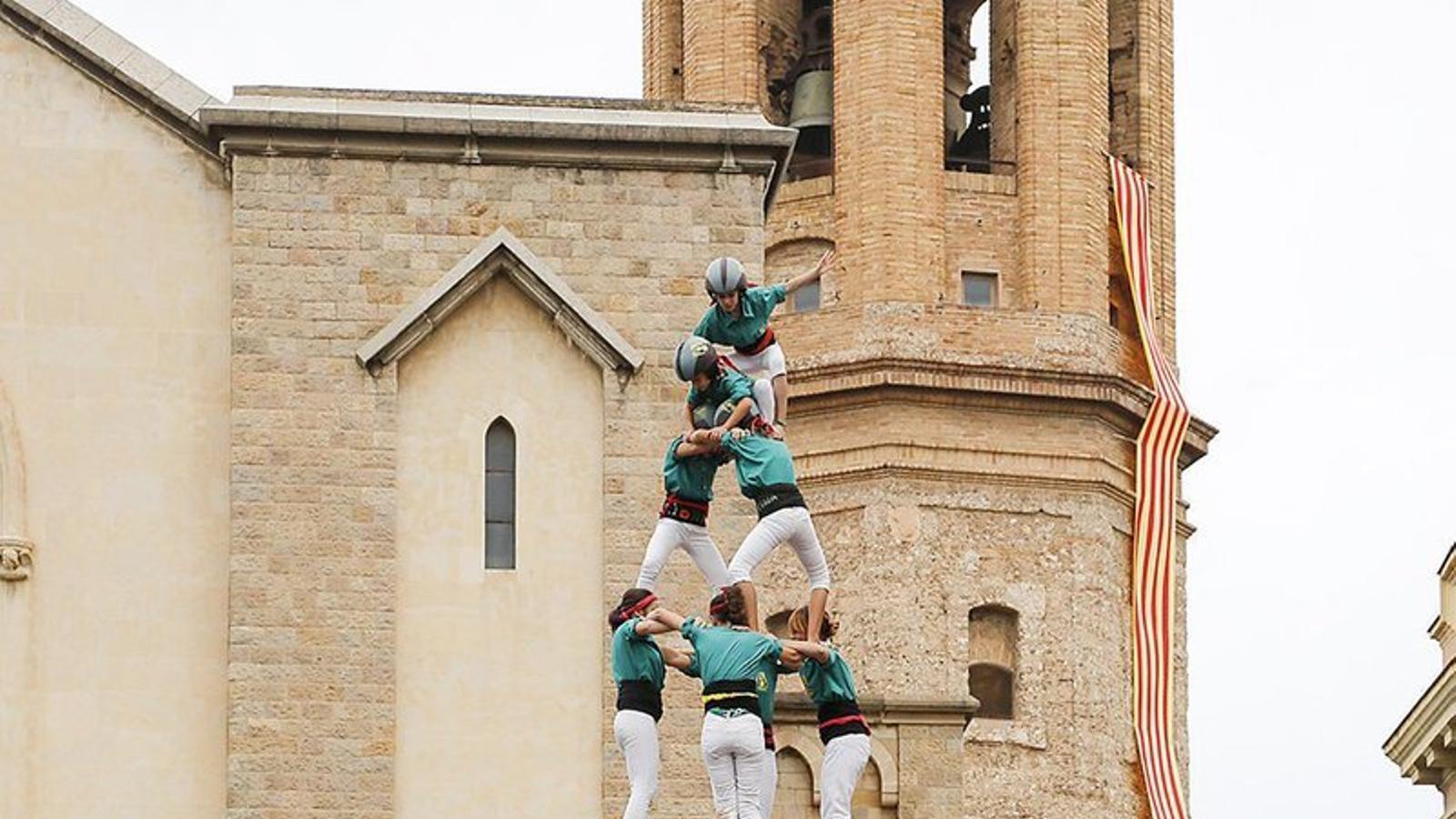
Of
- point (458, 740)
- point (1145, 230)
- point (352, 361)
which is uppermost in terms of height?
point (1145, 230)

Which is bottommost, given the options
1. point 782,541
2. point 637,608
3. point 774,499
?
point 637,608

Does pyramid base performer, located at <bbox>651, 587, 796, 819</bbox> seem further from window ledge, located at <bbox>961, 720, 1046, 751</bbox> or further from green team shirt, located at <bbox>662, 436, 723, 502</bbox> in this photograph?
window ledge, located at <bbox>961, 720, 1046, 751</bbox>

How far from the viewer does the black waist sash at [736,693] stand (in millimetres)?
35125

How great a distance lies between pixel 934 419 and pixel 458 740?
2422cm

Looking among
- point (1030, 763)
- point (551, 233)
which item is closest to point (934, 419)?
point (1030, 763)

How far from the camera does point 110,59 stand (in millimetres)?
42500

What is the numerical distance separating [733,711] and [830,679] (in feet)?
3.91

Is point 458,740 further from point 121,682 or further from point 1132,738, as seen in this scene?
point 1132,738

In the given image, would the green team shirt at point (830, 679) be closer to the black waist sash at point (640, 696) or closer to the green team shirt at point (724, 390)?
the black waist sash at point (640, 696)

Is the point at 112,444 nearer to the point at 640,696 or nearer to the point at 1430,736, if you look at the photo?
the point at 640,696

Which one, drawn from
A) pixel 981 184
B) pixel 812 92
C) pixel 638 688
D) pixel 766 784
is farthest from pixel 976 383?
pixel 766 784

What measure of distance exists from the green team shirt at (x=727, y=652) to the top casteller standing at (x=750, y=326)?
3.00 metres

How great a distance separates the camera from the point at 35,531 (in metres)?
41.8

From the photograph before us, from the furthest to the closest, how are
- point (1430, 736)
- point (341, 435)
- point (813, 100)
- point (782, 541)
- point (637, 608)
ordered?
point (813, 100)
point (1430, 736)
point (341, 435)
point (782, 541)
point (637, 608)
